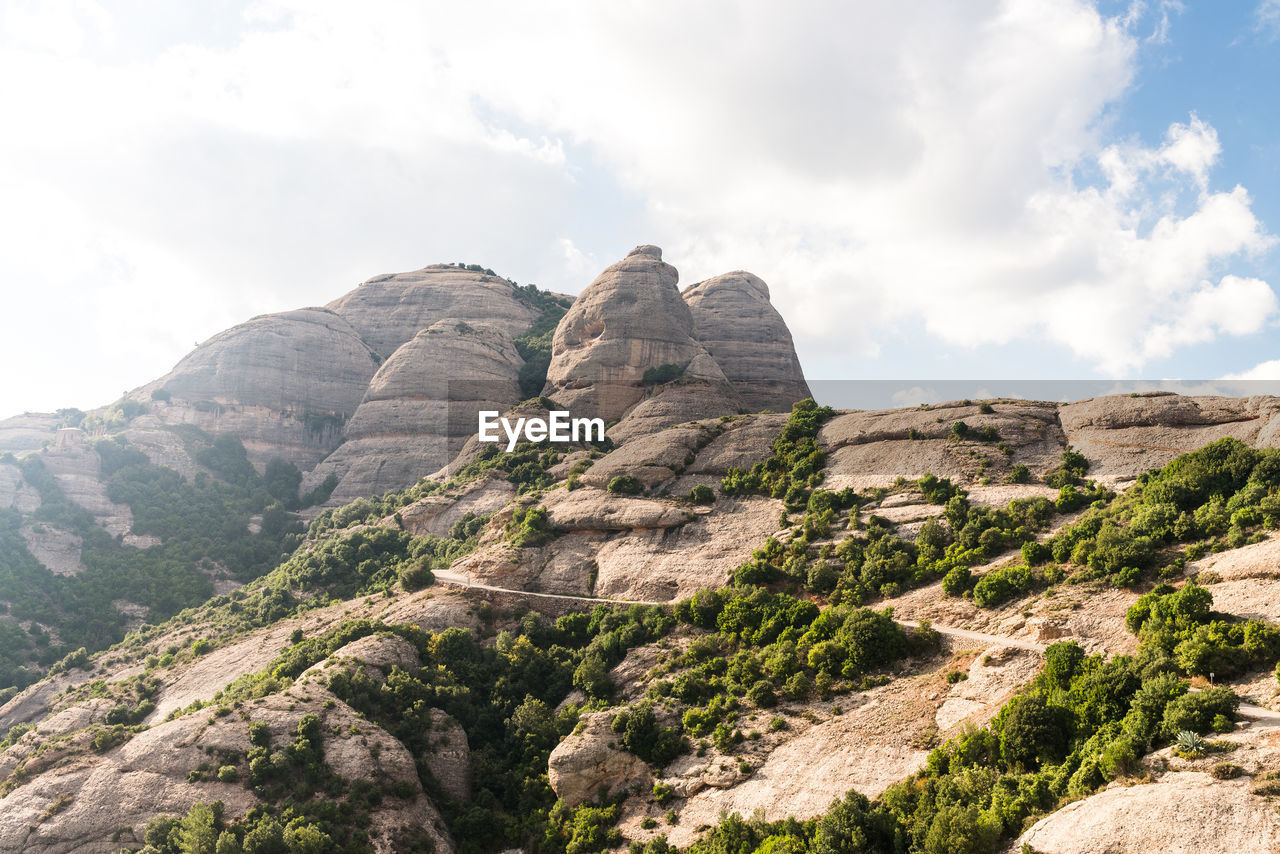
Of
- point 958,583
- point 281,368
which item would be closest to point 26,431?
point 281,368

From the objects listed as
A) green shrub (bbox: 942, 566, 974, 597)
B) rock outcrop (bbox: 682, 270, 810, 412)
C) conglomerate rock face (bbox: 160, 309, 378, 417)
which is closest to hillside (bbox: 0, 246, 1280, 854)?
green shrub (bbox: 942, 566, 974, 597)

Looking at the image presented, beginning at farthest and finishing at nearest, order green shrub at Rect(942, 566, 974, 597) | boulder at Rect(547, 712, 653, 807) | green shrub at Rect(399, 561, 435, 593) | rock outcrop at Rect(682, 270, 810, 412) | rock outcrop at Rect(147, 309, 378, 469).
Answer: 1. rock outcrop at Rect(147, 309, 378, 469)
2. rock outcrop at Rect(682, 270, 810, 412)
3. green shrub at Rect(399, 561, 435, 593)
4. green shrub at Rect(942, 566, 974, 597)
5. boulder at Rect(547, 712, 653, 807)

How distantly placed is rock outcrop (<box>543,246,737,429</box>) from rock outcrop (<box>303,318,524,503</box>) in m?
11.5

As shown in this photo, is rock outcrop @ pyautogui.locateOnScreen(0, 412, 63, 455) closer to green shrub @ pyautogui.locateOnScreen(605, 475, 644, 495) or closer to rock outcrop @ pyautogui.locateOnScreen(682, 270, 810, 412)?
green shrub @ pyautogui.locateOnScreen(605, 475, 644, 495)

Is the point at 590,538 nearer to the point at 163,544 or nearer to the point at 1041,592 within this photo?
the point at 1041,592

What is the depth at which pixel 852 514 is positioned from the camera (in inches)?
1767

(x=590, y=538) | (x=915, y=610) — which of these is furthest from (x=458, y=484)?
(x=915, y=610)

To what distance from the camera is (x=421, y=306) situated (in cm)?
12269

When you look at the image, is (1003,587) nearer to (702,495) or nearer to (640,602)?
(640,602)

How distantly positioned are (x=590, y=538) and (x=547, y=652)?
32.5 feet

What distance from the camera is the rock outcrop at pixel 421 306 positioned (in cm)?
12006

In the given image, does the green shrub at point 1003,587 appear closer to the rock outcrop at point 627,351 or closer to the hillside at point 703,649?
the hillside at point 703,649

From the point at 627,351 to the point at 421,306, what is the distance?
177 ft

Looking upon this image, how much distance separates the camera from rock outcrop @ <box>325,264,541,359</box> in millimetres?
120062
